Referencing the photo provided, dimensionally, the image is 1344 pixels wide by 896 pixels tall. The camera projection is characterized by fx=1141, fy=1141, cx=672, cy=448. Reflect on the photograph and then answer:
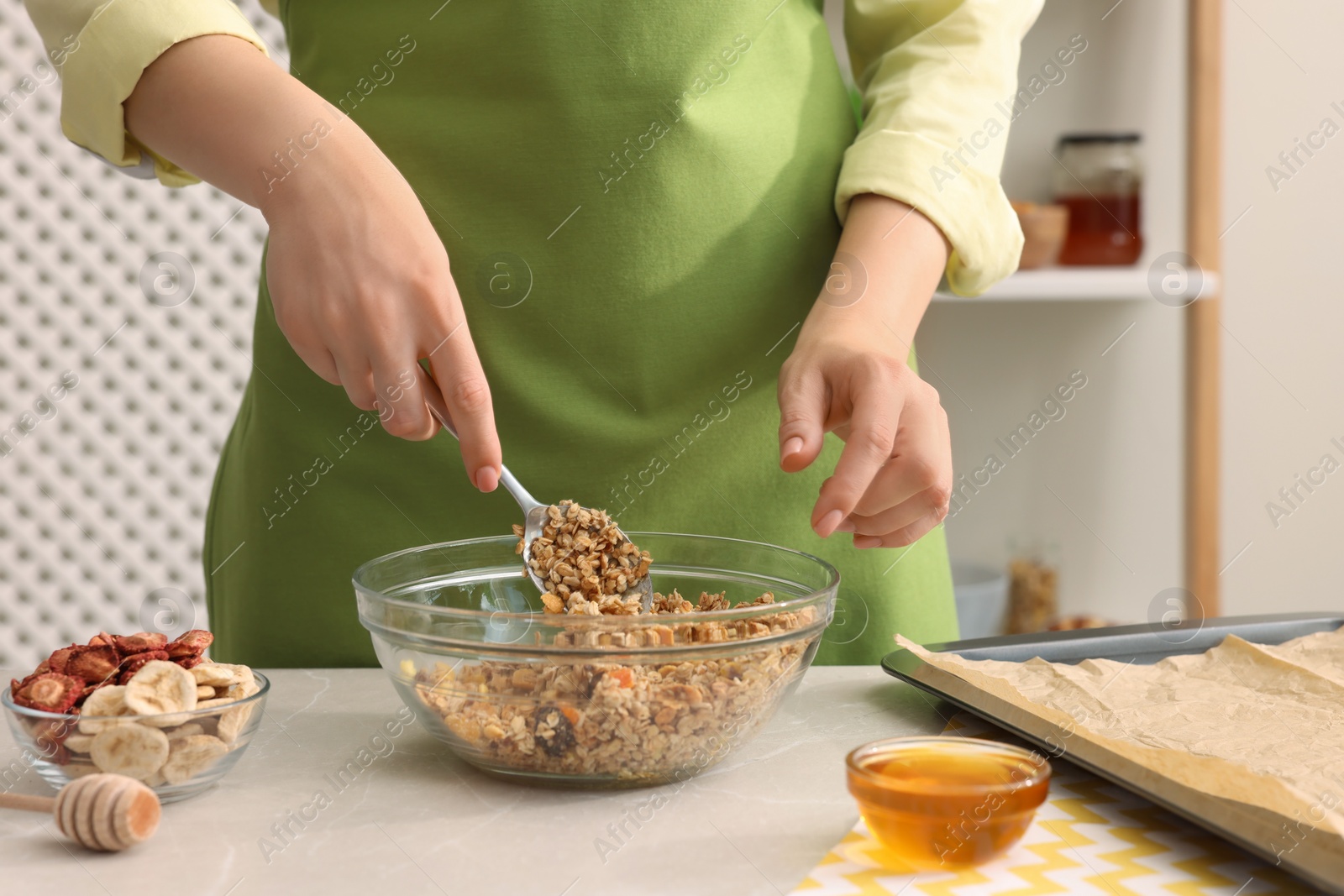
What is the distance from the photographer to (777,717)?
682mm

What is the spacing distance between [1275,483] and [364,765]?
1.95m

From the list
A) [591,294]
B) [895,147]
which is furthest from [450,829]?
[895,147]

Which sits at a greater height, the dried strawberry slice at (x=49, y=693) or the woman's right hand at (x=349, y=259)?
the woman's right hand at (x=349, y=259)

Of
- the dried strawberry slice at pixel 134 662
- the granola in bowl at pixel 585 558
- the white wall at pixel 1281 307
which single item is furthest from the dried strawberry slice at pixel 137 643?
the white wall at pixel 1281 307

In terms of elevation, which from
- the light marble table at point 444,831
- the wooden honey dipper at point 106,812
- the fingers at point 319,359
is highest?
the fingers at point 319,359

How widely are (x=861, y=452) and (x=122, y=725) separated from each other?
1.35 ft

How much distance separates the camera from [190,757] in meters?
0.54

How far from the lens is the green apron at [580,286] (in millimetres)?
868

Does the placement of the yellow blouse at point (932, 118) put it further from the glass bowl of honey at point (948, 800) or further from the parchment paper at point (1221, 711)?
the glass bowl of honey at point (948, 800)

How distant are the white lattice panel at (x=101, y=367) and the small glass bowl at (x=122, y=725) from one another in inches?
61.4

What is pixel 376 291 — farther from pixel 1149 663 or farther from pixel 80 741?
pixel 1149 663

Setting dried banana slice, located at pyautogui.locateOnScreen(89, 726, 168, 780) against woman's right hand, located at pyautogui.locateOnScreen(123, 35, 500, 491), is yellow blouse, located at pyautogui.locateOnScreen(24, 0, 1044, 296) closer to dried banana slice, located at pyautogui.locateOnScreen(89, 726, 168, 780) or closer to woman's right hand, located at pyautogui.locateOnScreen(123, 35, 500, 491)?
woman's right hand, located at pyautogui.locateOnScreen(123, 35, 500, 491)

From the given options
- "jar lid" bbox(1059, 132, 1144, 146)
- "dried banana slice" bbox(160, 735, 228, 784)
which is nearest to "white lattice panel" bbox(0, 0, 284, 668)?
"jar lid" bbox(1059, 132, 1144, 146)

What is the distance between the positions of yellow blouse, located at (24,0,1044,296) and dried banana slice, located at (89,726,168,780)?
41 centimetres
